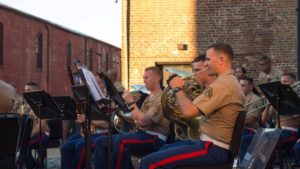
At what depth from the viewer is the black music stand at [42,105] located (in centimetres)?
903

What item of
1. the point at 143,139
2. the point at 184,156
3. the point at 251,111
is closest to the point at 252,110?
the point at 251,111

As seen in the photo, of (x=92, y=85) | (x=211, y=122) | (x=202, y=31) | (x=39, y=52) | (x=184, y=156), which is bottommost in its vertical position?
(x=184, y=156)

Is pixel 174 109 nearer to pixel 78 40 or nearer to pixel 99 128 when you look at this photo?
pixel 99 128

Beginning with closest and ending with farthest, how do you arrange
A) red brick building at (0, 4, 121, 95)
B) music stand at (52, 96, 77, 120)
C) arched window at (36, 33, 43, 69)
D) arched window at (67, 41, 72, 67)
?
music stand at (52, 96, 77, 120)
red brick building at (0, 4, 121, 95)
arched window at (36, 33, 43, 69)
arched window at (67, 41, 72, 67)

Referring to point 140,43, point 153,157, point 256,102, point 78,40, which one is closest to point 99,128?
point 256,102

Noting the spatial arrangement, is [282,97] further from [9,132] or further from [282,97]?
[9,132]

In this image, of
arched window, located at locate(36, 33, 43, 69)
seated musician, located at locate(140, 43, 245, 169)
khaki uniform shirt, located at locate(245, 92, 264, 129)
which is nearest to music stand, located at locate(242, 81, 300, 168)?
khaki uniform shirt, located at locate(245, 92, 264, 129)

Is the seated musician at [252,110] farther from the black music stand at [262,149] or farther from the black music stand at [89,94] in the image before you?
the black music stand at [262,149]

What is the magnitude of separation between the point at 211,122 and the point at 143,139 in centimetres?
Result: 232

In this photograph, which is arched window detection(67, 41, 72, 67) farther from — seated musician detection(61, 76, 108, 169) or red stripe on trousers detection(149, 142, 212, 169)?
red stripe on trousers detection(149, 142, 212, 169)

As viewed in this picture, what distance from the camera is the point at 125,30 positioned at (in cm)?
1816

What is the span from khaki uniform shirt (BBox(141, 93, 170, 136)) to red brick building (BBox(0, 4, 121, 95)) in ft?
93.2

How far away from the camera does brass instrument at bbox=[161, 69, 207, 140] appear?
23.4 ft

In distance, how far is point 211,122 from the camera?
611 cm
